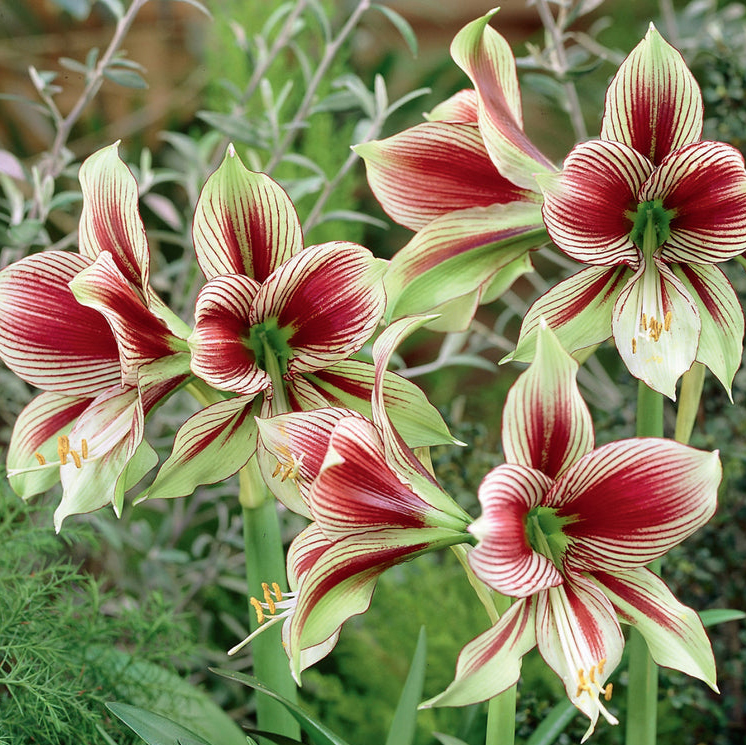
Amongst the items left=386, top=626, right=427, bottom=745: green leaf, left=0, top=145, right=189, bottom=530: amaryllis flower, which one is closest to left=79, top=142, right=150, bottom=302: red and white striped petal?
left=0, top=145, right=189, bottom=530: amaryllis flower

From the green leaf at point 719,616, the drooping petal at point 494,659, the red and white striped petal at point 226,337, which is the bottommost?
the green leaf at point 719,616

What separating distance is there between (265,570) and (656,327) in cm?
26

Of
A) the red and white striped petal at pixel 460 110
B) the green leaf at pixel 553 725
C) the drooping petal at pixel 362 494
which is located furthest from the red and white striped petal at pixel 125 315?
the green leaf at pixel 553 725

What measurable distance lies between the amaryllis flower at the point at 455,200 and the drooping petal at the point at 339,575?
5.9 inches

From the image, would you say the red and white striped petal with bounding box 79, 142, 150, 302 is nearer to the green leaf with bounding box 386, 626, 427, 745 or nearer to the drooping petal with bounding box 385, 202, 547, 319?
the drooping petal with bounding box 385, 202, 547, 319

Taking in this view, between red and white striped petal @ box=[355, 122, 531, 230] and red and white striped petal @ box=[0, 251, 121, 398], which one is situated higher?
red and white striped petal @ box=[355, 122, 531, 230]

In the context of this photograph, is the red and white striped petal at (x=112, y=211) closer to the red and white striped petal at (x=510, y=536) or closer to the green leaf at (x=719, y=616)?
the red and white striped petal at (x=510, y=536)

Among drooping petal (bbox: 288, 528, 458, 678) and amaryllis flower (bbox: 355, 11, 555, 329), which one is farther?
amaryllis flower (bbox: 355, 11, 555, 329)

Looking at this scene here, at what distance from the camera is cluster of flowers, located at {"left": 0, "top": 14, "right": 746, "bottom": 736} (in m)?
0.40

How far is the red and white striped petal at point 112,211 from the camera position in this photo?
49cm

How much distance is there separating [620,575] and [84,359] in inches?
11.9

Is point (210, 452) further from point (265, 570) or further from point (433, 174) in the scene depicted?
point (433, 174)

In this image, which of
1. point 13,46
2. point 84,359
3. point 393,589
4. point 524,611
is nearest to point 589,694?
point 524,611

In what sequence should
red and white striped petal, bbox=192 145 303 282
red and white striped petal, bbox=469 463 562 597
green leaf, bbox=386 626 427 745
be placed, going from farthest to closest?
green leaf, bbox=386 626 427 745
red and white striped petal, bbox=192 145 303 282
red and white striped petal, bbox=469 463 562 597
